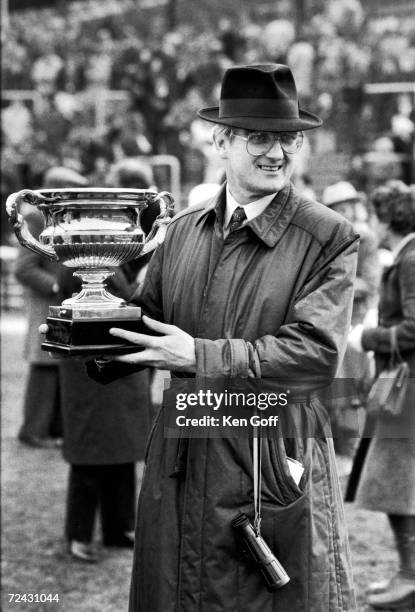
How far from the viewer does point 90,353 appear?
2463 mm

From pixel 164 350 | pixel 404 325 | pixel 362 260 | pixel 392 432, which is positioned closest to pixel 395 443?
pixel 392 432

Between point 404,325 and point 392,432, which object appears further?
point 392,432

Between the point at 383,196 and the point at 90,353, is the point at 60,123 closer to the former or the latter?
the point at 383,196

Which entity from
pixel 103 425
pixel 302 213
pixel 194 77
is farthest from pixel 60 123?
pixel 302 213

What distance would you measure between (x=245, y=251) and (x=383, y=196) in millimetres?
2342

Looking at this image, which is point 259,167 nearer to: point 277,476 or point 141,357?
point 141,357

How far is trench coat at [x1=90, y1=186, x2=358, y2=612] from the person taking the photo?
8.07 ft

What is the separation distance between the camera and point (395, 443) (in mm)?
4531

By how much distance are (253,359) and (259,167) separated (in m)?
0.50

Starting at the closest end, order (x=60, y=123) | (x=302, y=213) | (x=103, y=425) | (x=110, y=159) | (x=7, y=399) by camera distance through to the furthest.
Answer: (x=302, y=213)
(x=103, y=425)
(x=7, y=399)
(x=110, y=159)
(x=60, y=123)

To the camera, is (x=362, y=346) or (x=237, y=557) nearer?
(x=237, y=557)

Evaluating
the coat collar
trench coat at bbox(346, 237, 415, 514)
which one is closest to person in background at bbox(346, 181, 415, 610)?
trench coat at bbox(346, 237, 415, 514)

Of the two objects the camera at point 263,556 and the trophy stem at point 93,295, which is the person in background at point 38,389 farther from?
the camera at point 263,556

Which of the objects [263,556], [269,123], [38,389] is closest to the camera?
[263,556]
